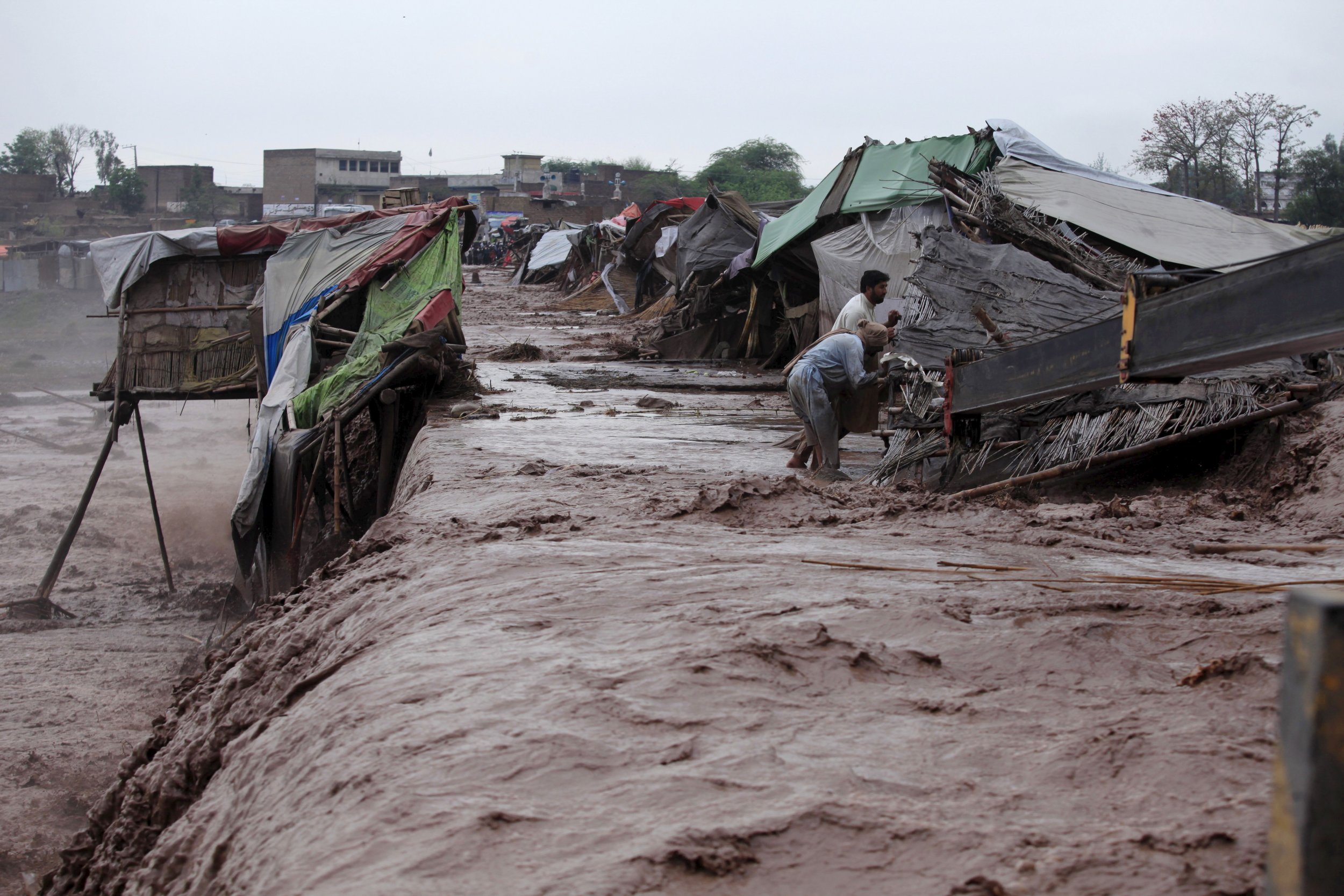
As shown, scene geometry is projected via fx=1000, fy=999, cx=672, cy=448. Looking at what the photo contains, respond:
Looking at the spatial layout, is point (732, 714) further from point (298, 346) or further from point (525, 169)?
point (525, 169)

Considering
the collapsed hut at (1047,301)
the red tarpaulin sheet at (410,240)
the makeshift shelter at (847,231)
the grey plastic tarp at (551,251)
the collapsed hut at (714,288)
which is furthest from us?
the grey plastic tarp at (551,251)

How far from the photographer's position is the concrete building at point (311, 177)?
6844 centimetres

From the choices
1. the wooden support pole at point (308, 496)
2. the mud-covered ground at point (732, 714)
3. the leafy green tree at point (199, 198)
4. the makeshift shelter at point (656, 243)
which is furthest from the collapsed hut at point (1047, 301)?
the leafy green tree at point (199, 198)

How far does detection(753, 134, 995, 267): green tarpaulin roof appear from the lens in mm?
10766

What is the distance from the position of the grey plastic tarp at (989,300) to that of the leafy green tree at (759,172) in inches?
1626

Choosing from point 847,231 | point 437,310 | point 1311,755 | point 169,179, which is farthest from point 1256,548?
point 169,179

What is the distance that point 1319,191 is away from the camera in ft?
83.8

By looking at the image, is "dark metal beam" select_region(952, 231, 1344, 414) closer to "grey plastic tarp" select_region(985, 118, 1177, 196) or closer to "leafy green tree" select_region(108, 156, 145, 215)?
"grey plastic tarp" select_region(985, 118, 1177, 196)

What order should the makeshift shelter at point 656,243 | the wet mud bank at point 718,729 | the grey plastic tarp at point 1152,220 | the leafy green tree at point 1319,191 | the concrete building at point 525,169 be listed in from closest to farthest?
the wet mud bank at point 718,729 → the grey plastic tarp at point 1152,220 → the makeshift shelter at point 656,243 → the leafy green tree at point 1319,191 → the concrete building at point 525,169

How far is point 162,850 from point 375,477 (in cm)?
641

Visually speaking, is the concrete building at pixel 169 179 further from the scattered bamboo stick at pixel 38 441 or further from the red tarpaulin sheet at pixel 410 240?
the red tarpaulin sheet at pixel 410 240

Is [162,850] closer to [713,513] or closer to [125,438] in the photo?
[713,513]

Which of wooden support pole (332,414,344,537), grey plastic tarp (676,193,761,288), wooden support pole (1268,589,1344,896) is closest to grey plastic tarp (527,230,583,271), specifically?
grey plastic tarp (676,193,761,288)

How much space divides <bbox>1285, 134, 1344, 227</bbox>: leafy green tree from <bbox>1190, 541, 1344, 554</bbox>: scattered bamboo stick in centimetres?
2476
